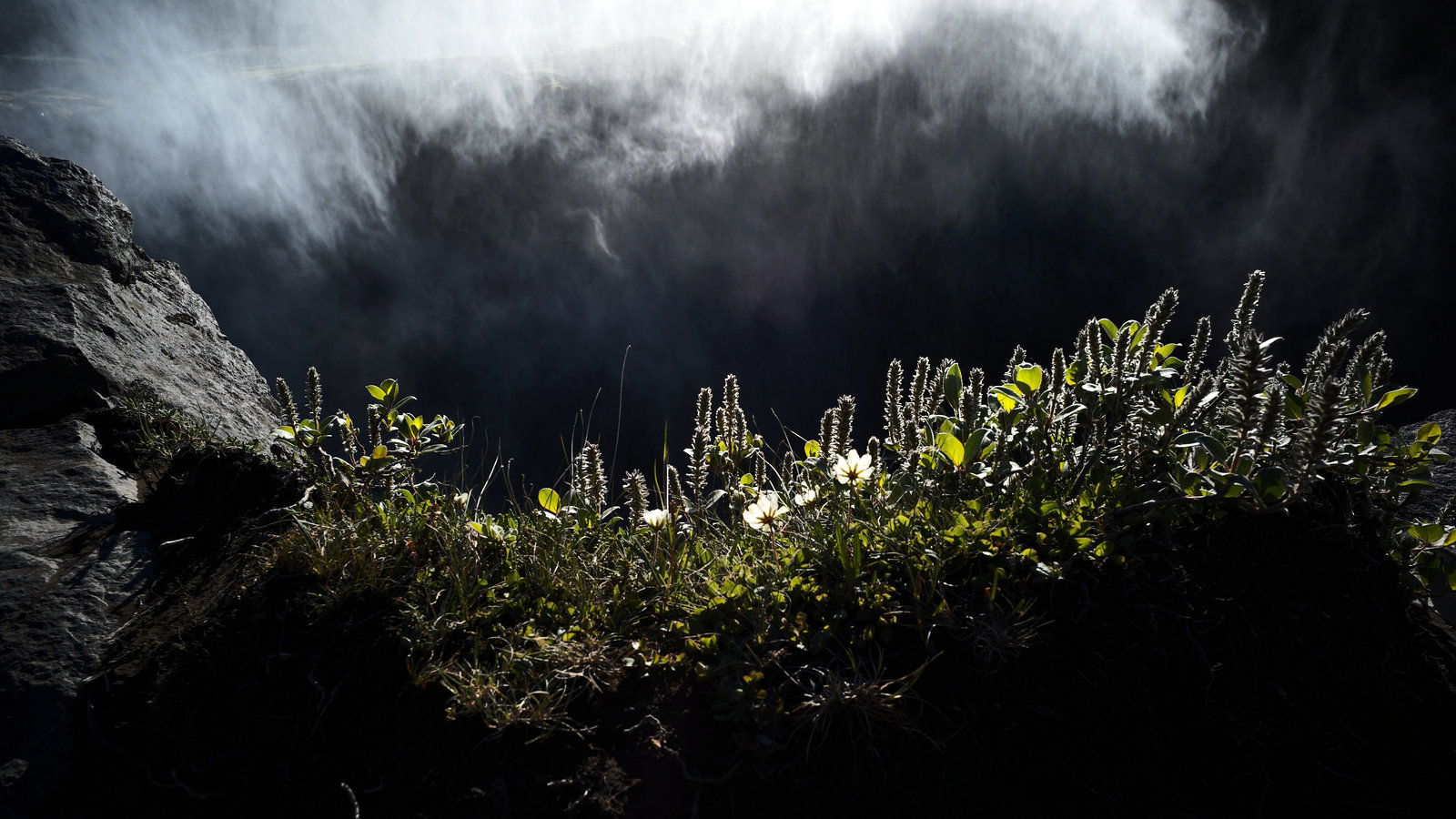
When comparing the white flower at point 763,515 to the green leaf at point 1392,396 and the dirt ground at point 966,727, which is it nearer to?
the dirt ground at point 966,727

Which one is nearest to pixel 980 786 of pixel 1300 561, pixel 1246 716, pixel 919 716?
pixel 919 716

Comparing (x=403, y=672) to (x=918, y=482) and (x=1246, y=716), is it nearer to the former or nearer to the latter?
(x=918, y=482)

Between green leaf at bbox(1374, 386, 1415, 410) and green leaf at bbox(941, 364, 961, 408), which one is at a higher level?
green leaf at bbox(941, 364, 961, 408)

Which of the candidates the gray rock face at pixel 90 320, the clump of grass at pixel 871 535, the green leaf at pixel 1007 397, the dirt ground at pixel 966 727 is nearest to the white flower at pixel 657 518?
the clump of grass at pixel 871 535

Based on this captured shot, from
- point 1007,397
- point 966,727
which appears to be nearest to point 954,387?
point 1007,397

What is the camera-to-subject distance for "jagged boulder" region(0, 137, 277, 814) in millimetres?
1676

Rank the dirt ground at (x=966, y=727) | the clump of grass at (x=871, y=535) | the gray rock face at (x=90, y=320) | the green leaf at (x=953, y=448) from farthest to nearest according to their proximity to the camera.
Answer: the gray rock face at (x=90, y=320) < the green leaf at (x=953, y=448) < the clump of grass at (x=871, y=535) < the dirt ground at (x=966, y=727)

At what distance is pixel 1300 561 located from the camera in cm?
168

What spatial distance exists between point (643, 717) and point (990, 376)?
6902mm

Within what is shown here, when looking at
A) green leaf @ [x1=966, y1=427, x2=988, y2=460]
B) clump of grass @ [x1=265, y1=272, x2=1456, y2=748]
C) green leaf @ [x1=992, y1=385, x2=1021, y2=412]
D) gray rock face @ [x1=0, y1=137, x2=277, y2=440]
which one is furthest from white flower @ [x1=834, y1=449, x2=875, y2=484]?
gray rock face @ [x1=0, y1=137, x2=277, y2=440]

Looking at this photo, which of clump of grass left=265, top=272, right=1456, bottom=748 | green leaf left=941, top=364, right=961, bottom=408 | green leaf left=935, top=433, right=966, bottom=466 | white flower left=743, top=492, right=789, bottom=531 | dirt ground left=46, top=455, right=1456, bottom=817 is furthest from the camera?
green leaf left=941, top=364, right=961, bottom=408

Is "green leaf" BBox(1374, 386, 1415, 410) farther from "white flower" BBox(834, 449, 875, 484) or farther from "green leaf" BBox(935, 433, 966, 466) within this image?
"white flower" BBox(834, 449, 875, 484)

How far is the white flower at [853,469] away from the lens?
1950 millimetres

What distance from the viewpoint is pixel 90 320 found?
121 inches
